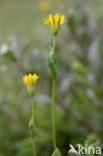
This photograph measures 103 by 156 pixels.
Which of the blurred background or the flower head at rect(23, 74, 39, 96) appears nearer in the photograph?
the flower head at rect(23, 74, 39, 96)

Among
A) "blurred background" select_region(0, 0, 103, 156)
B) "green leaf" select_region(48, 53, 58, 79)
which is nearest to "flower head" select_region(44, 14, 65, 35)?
"green leaf" select_region(48, 53, 58, 79)

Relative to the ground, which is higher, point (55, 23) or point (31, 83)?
point (55, 23)

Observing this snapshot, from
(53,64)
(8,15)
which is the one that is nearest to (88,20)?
(53,64)

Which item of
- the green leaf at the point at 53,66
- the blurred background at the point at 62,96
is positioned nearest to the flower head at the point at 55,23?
the green leaf at the point at 53,66

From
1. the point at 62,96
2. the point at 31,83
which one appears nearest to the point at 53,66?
the point at 31,83

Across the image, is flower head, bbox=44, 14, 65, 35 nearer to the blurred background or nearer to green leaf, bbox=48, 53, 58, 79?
green leaf, bbox=48, 53, 58, 79

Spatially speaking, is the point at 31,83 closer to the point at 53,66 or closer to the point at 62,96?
the point at 53,66

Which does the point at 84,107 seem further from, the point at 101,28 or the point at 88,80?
the point at 101,28

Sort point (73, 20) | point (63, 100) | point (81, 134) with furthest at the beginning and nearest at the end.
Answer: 1. point (73, 20)
2. point (63, 100)
3. point (81, 134)

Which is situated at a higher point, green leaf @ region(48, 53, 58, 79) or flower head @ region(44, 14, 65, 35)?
flower head @ region(44, 14, 65, 35)

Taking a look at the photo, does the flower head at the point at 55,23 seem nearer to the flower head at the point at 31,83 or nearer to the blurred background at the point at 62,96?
the flower head at the point at 31,83

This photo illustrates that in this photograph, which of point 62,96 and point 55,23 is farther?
point 62,96
